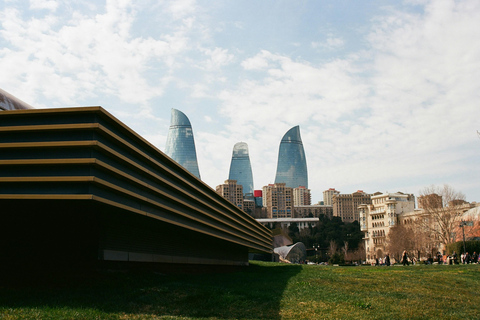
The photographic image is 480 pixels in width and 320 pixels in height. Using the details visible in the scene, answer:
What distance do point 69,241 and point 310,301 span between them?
9.75m

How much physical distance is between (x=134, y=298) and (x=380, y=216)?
136m

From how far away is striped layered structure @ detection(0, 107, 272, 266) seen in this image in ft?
50.8

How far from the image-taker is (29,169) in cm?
1582

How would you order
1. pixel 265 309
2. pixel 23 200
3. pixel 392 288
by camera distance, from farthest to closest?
pixel 392 288 < pixel 23 200 < pixel 265 309

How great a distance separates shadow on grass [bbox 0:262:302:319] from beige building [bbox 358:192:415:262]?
121053mm

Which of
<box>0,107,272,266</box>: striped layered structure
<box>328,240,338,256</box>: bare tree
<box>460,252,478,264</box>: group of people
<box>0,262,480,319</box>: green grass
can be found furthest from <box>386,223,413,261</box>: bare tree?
<box>0,107,272,266</box>: striped layered structure

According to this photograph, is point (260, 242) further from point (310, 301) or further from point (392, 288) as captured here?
point (310, 301)

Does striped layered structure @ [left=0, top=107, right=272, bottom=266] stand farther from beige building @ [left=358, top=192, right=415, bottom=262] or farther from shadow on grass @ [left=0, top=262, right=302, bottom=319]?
beige building @ [left=358, top=192, right=415, bottom=262]

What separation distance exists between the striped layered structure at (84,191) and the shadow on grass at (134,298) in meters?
2.11

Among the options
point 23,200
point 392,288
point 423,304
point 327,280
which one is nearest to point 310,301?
point 423,304

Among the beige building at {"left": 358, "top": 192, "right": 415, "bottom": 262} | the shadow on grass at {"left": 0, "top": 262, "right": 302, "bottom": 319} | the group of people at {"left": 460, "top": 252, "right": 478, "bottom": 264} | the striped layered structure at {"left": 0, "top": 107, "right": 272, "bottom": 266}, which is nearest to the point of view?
the shadow on grass at {"left": 0, "top": 262, "right": 302, "bottom": 319}

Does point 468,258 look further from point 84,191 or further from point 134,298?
point 84,191

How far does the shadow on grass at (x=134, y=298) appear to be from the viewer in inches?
504

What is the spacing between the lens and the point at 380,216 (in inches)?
5571
